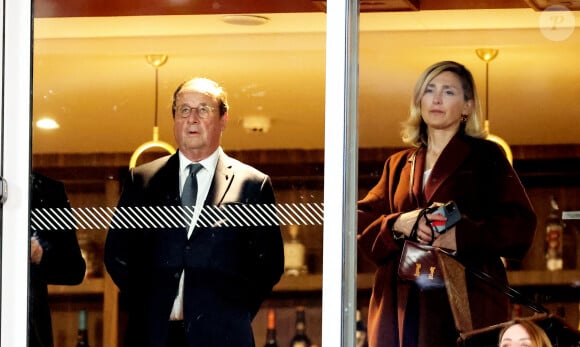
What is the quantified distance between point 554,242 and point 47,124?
1501 millimetres

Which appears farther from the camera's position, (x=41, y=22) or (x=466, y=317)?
(x=41, y=22)

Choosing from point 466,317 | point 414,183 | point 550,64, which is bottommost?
point 466,317

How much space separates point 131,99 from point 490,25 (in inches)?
41.4

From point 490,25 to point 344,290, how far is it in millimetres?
852

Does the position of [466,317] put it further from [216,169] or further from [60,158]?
[60,158]

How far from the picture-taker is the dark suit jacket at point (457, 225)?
4.07 m

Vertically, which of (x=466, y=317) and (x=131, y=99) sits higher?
(x=131, y=99)

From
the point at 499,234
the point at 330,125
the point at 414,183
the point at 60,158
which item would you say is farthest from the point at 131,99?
the point at 499,234

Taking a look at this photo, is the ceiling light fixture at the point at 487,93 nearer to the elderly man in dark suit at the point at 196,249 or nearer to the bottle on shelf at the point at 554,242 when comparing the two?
the bottle on shelf at the point at 554,242

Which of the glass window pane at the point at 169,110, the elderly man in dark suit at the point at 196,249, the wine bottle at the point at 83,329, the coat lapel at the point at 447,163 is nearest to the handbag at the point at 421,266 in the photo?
the coat lapel at the point at 447,163

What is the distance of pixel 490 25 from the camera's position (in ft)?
13.6

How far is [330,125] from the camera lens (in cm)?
414

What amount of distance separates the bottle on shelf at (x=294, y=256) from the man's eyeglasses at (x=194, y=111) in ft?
1.38

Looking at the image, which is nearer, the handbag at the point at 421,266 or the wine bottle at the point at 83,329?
the handbag at the point at 421,266
